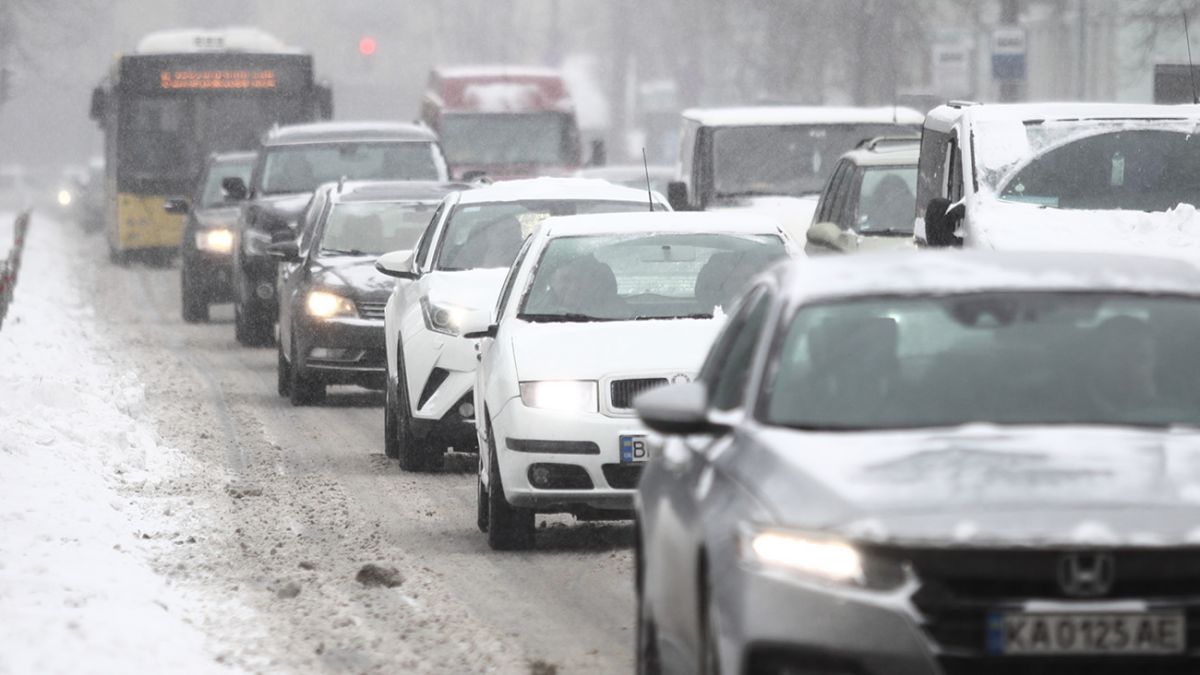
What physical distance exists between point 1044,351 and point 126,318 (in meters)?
24.6

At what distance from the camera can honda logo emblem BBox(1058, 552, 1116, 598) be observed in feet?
17.9

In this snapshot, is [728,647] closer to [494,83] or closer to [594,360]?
[594,360]

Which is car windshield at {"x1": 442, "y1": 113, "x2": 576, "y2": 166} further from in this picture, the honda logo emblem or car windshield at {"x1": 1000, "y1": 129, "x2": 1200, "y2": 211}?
the honda logo emblem

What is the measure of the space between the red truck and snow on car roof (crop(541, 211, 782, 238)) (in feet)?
87.0

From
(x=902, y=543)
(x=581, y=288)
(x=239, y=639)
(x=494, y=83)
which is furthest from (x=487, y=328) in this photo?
(x=494, y=83)

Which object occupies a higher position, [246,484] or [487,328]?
[487,328]

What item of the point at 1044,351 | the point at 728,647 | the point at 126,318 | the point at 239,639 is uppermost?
the point at 1044,351

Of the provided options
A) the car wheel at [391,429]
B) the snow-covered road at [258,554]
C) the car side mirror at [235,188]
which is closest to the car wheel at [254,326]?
the car side mirror at [235,188]

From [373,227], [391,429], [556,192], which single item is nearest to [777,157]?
[373,227]

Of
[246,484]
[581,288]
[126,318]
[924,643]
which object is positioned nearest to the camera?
[924,643]

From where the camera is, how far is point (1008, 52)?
3312 cm

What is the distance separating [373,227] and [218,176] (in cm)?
1130

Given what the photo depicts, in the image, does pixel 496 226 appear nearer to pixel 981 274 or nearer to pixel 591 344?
pixel 591 344

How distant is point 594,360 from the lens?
11125 mm
